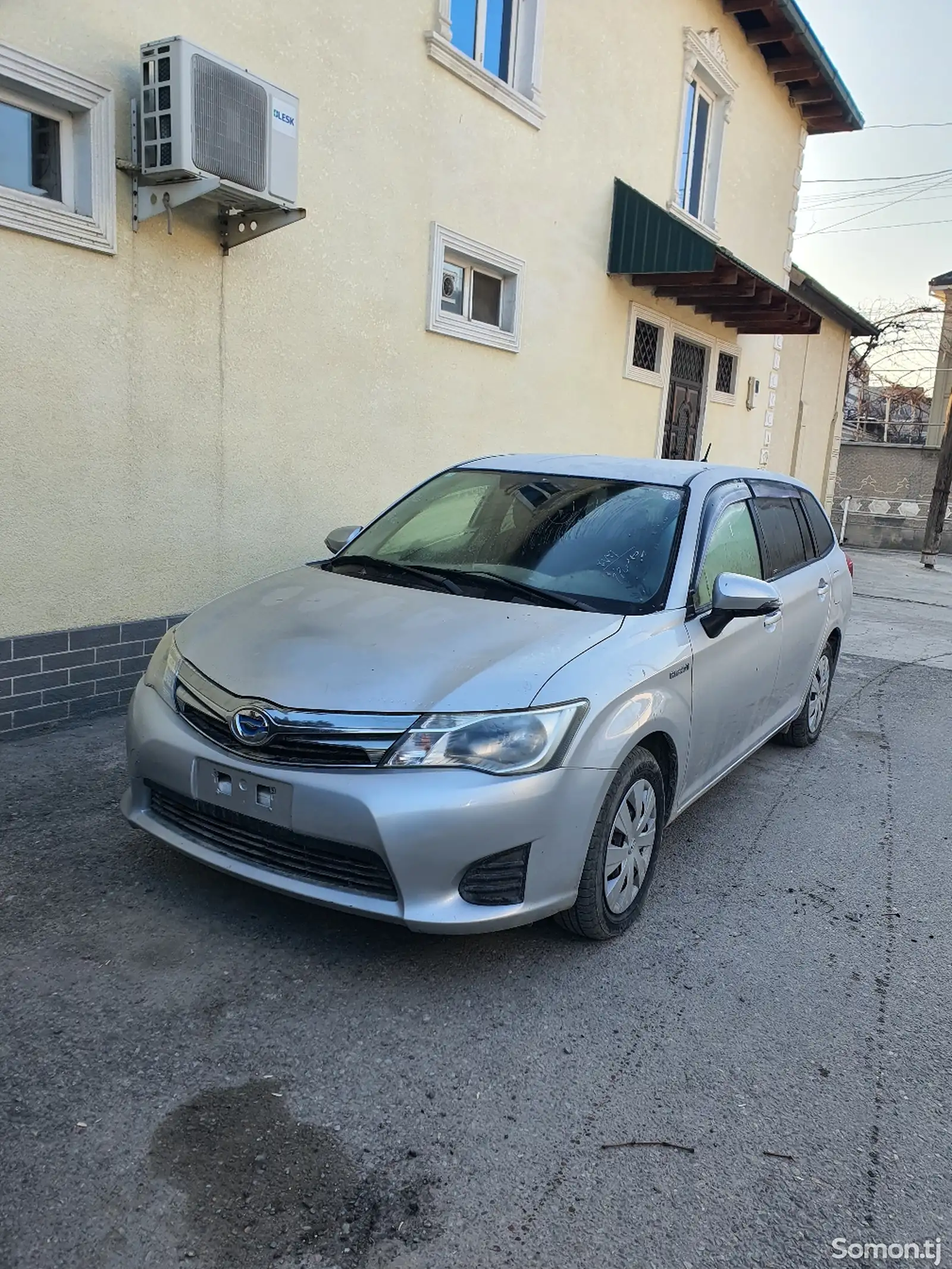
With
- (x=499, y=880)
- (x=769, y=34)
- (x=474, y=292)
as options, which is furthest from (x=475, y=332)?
(x=769, y=34)

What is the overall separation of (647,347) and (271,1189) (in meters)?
10.6

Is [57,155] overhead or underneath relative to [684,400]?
overhead

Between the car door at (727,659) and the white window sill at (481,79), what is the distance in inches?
189

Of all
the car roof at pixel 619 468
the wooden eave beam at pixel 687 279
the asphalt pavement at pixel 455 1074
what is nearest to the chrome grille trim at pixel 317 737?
the asphalt pavement at pixel 455 1074

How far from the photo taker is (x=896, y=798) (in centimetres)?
493

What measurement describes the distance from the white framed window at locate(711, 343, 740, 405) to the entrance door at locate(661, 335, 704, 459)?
0.39 metres

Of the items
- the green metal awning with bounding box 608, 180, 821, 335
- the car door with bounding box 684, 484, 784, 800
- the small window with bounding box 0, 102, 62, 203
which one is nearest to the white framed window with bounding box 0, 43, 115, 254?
the small window with bounding box 0, 102, 62, 203

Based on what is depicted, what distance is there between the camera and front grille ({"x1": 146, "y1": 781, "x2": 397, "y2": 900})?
8.80ft

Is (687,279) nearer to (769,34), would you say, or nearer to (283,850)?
(769,34)

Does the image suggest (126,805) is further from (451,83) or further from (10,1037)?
(451,83)

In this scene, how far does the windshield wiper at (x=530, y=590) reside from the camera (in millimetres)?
3384

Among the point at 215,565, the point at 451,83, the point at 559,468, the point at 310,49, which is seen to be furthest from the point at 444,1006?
the point at 451,83

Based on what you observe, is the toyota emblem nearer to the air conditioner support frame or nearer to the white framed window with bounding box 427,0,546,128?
the air conditioner support frame

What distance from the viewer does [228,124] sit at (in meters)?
4.96
